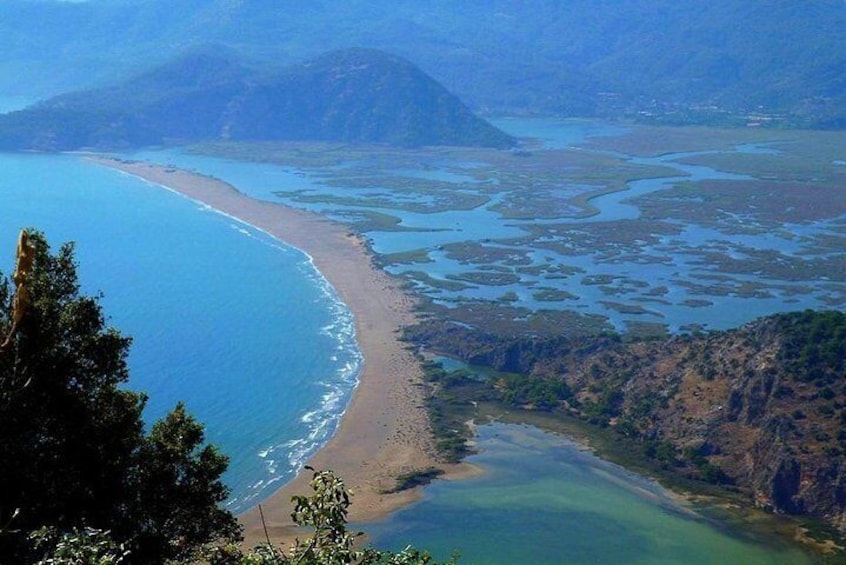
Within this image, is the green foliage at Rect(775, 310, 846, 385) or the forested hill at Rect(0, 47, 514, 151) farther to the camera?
the forested hill at Rect(0, 47, 514, 151)

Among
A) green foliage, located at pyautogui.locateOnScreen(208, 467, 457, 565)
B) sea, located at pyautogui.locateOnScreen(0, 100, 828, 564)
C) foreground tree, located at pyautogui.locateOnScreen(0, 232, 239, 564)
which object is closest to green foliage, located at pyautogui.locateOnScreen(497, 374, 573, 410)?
sea, located at pyautogui.locateOnScreen(0, 100, 828, 564)

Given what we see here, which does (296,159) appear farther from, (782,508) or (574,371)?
(782,508)

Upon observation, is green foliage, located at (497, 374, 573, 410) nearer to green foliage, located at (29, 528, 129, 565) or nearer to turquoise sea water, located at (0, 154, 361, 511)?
turquoise sea water, located at (0, 154, 361, 511)

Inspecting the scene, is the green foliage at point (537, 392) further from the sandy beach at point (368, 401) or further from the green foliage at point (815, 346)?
the green foliage at point (815, 346)

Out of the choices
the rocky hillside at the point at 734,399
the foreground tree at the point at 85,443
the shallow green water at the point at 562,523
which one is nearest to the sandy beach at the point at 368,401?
the shallow green water at the point at 562,523

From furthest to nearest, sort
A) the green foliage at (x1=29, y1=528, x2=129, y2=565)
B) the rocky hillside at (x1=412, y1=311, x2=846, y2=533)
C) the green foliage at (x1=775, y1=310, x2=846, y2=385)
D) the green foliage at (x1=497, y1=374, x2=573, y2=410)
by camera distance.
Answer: the green foliage at (x1=497, y1=374, x2=573, y2=410) → the green foliage at (x1=775, y1=310, x2=846, y2=385) → the rocky hillside at (x1=412, y1=311, x2=846, y2=533) → the green foliage at (x1=29, y1=528, x2=129, y2=565)

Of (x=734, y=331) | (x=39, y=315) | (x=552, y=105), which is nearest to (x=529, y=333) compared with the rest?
(x=734, y=331)

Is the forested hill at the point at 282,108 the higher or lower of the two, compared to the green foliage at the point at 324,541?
higher
